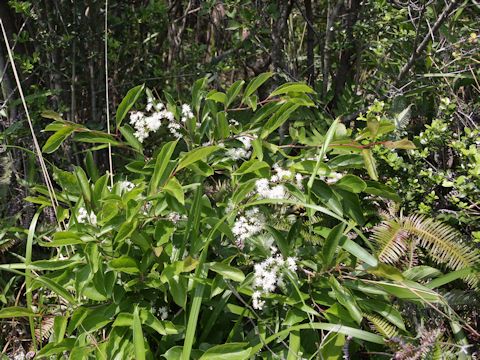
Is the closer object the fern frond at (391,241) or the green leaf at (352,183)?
the green leaf at (352,183)

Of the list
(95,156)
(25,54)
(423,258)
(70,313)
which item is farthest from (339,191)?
(25,54)

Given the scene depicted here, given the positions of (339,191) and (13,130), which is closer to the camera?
(339,191)

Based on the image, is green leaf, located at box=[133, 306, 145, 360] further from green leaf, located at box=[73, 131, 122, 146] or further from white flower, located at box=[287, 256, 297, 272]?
green leaf, located at box=[73, 131, 122, 146]

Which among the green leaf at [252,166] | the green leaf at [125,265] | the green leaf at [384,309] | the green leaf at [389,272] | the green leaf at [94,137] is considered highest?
the green leaf at [252,166]

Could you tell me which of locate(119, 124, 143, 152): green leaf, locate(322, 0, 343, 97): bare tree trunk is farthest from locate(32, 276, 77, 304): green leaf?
locate(322, 0, 343, 97): bare tree trunk

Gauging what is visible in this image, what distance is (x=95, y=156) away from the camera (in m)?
3.02

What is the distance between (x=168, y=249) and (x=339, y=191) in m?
0.58

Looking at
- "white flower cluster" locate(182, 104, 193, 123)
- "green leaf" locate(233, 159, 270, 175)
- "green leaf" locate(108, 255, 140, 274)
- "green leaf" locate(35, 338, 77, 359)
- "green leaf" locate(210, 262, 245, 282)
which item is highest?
"white flower cluster" locate(182, 104, 193, 123)

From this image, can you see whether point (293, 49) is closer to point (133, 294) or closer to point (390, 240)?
point (390, 240)

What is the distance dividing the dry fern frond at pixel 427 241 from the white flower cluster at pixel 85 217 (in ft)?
3.28

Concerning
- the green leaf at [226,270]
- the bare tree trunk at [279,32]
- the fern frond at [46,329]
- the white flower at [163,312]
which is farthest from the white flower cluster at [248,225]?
the bare tree trunk at [279,32]

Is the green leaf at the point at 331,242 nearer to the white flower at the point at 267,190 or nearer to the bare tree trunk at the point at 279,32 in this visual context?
the white flower at the point at 267,190

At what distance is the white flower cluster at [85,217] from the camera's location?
1.88 metres

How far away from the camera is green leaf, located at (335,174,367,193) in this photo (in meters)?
1.84
